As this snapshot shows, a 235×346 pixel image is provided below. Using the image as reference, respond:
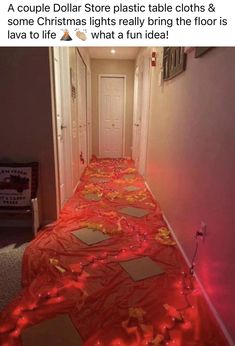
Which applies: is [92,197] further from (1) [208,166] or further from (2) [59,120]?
(1) [208,166]

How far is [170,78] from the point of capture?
240 cm

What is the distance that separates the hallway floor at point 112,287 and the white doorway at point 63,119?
576mm

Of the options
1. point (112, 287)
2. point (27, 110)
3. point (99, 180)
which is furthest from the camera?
point (99, 180)

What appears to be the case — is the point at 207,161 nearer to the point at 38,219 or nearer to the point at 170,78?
the point at 170,78

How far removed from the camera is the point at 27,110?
219 cm

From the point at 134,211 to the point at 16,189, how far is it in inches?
52.4

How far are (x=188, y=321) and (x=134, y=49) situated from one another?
4783 mm

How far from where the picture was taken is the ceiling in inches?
187

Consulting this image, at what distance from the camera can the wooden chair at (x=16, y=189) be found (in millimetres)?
2207

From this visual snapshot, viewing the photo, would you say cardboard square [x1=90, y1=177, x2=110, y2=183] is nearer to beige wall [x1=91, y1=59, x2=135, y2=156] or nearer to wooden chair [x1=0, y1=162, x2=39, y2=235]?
wooden chair [x1=0, y1=162, x2=39, y2=235]

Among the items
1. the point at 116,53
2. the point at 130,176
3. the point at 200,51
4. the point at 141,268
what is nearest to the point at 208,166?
the point at 200,51

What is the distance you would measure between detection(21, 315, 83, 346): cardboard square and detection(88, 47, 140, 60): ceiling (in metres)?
4.72

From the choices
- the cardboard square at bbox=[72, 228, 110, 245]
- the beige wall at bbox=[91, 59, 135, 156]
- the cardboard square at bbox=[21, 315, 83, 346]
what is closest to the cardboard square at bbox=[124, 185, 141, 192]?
the cardboard square at bbox=[72, 228, 110, 245]
